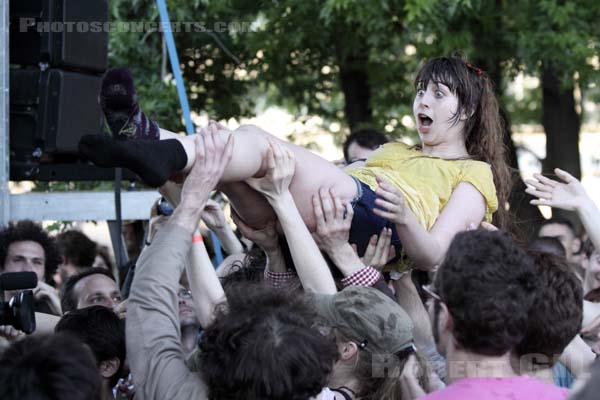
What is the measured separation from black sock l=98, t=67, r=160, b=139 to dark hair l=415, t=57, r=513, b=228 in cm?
126

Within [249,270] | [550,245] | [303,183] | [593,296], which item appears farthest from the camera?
[550,245]

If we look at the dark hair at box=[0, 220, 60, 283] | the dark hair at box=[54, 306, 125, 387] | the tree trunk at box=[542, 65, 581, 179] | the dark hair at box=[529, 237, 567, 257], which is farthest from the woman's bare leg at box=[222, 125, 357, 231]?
the tree trunk at box=[542, 65, 581, 179]

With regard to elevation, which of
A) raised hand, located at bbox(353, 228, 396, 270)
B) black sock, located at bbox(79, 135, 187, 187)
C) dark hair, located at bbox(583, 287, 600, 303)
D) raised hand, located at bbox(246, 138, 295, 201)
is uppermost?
black sock, located at bbox(79, 135, 187, 187)

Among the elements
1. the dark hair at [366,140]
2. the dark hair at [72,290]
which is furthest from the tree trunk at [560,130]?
the dark hair at [72,290]

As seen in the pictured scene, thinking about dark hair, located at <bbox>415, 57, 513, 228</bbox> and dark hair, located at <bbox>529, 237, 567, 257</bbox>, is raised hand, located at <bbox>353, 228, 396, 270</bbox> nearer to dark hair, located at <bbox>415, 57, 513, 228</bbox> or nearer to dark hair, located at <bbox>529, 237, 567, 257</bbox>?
dark hair, located at <bbox>415, 57, 513, 228</bbox>

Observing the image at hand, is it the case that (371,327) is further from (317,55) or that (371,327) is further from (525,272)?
(317,55)

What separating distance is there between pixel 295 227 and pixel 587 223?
112 centimetres

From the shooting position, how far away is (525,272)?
2.27 meters

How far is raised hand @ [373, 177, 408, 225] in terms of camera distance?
122 inches

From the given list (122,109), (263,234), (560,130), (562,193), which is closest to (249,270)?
(263,234)

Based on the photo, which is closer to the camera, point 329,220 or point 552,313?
point 552,313
